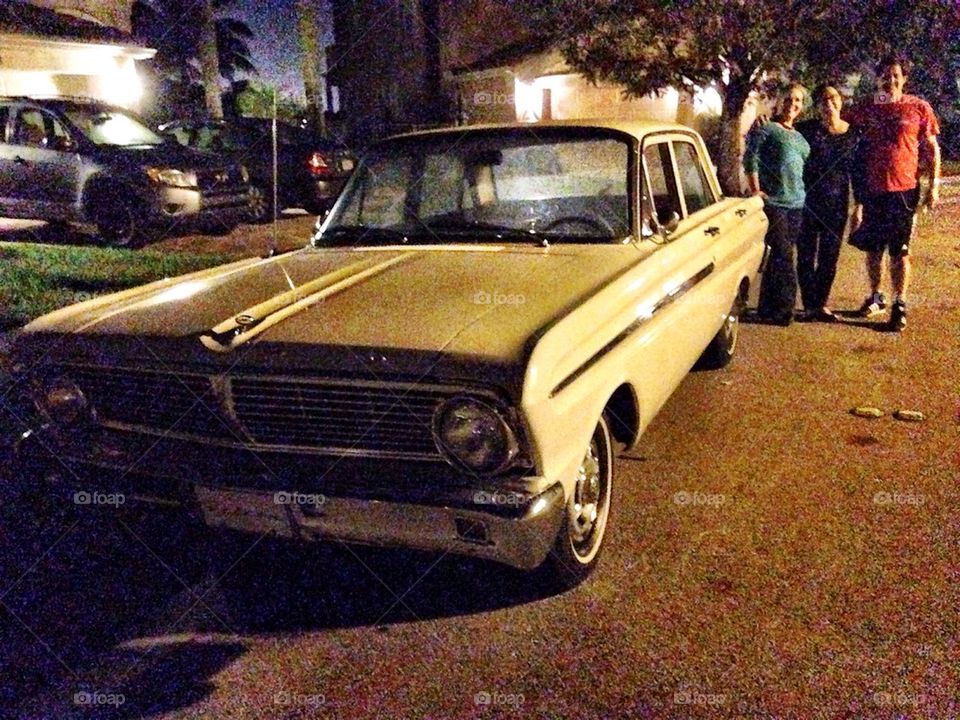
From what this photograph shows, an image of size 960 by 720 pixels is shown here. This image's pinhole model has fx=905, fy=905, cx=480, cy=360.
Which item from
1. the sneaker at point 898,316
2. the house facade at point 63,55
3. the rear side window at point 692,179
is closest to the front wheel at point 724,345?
the rear side window at point 692,179

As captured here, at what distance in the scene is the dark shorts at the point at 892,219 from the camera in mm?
6461

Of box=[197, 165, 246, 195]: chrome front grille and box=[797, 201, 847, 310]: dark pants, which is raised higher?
box=[197, 165, 246, 195]: chrome front grille

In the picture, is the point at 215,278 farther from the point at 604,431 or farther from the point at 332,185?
the point at 332,185

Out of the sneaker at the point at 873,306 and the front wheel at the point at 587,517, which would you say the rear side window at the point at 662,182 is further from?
the sneaker at the point at 873,306

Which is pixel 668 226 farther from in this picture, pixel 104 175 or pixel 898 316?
pixel 104 175

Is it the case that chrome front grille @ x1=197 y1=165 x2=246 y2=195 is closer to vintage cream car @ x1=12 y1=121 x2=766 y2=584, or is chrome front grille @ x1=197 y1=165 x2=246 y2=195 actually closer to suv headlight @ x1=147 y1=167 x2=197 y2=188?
suv headlight @ x1=147 y1=167 x2=197 y2=188

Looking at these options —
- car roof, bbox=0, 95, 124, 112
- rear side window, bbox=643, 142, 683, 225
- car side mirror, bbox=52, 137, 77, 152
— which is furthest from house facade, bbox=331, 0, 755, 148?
rear side window, bbox=643, 142, 683, 225

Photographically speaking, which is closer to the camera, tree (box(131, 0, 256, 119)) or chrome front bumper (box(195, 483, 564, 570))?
chrome front bumper (box(195, 483, 564, 570))

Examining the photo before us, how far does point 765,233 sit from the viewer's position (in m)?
6.48

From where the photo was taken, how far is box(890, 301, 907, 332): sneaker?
6.72 metres

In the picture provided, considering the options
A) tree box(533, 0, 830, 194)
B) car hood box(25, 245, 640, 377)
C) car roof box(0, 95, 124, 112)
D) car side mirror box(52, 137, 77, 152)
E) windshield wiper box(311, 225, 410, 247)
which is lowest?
car hood box(25, 245, 640, 377)

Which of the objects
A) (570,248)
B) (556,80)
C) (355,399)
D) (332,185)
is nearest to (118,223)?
(332,185)

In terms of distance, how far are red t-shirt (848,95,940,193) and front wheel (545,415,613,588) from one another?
13.1 feet

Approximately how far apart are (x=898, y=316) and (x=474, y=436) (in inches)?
201
